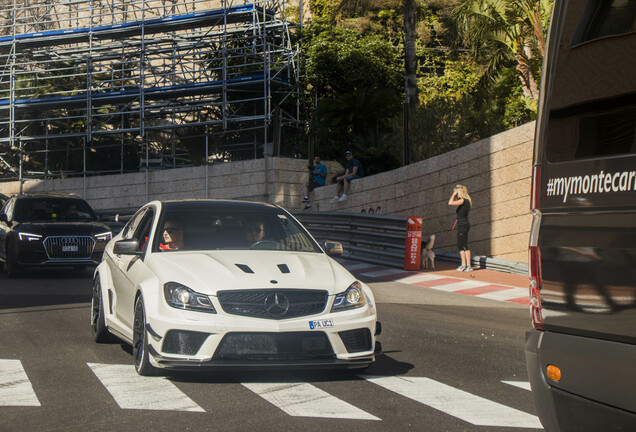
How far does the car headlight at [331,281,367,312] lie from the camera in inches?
286

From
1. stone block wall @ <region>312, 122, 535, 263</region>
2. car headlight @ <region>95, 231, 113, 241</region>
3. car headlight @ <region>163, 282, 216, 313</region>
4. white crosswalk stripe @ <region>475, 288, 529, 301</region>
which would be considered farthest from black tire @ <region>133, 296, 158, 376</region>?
stone block wall @ <region>312, 122, 535, 263</region>

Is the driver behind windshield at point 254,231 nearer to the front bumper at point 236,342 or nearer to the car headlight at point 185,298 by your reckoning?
the car headlight at point 185,298

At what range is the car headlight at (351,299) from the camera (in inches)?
286

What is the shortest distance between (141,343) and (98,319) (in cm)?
189

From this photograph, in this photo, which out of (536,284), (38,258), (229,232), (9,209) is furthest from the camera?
(9,209)

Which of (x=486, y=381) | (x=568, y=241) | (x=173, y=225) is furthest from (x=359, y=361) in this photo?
(x=568, y=241)

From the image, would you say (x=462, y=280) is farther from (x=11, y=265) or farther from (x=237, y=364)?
(x=237, y=364)

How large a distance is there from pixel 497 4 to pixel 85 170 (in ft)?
66.5

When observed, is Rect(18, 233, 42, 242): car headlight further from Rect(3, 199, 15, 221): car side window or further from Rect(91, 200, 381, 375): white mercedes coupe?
Rect(91, 200, 381, 375): white mercedes coupe

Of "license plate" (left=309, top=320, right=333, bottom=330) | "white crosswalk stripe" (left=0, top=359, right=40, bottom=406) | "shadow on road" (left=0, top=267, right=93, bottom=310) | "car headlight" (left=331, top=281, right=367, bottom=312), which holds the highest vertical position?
"car headlight" (left=331, top=281, right=367, bottom=312)

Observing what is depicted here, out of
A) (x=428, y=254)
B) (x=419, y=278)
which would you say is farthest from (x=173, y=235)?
(x=428, y=254)

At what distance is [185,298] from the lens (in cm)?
707

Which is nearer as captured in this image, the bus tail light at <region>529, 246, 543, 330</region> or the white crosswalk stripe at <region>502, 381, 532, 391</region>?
the bus tail light at <region>529, 246, 543, 330</region>

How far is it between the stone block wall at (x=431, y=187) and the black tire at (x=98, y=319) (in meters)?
11.3
